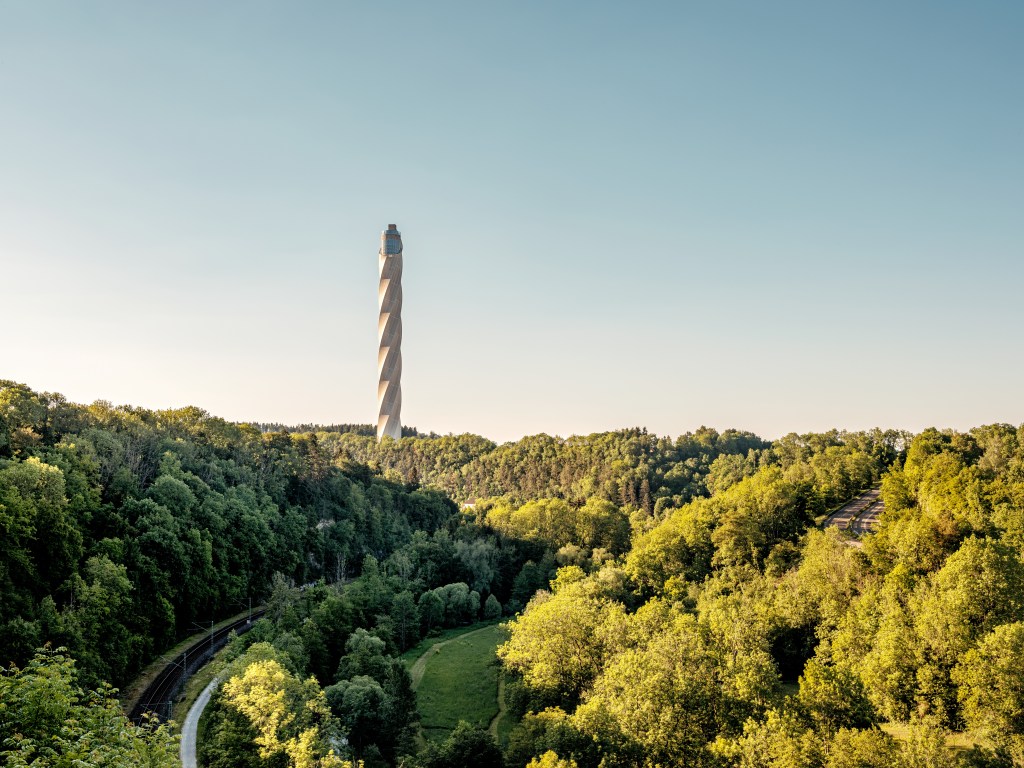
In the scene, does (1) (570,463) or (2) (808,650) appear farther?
(1) (570,463)

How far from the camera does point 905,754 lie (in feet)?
77.3

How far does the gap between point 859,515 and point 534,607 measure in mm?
29975

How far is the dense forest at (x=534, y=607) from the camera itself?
28797 mm

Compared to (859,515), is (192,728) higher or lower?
lower

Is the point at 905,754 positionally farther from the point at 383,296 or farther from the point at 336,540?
the point at 383,296

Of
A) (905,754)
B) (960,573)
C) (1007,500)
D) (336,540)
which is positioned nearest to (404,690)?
(905,754)

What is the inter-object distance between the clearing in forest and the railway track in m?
15.2

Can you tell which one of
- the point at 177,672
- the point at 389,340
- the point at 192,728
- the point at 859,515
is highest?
the point at 389,340

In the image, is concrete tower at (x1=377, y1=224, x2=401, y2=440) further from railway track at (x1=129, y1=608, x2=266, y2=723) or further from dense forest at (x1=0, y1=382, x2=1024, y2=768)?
railway track at (x1=129, y1=608, x2=266, y2=723)

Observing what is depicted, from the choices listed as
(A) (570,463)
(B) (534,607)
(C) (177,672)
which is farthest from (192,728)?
(A) (570,463)

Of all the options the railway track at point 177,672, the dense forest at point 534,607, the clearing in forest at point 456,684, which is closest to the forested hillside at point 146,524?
the dense forest at point 534,607

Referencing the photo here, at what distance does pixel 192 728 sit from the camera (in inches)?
1438

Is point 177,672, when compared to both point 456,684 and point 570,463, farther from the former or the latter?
point 570,463

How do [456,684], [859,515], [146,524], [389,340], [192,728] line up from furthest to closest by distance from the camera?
[389,340] → [859,515] → [456,684] → [146,524] → [192,728]
